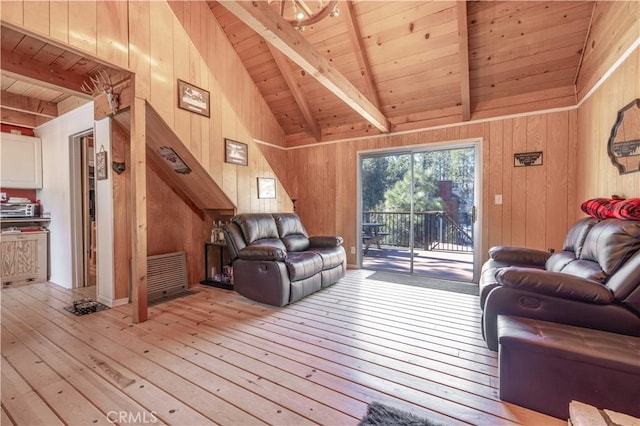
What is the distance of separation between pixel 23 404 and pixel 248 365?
1241mm

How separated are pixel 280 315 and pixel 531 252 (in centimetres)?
272

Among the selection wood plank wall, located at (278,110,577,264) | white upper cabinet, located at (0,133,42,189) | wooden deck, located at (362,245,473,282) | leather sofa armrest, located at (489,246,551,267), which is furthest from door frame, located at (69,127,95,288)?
leather sofa armrest, located at (489,246,551,267)

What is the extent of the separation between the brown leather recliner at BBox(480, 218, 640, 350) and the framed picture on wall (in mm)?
3329

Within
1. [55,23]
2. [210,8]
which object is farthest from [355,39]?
[55,23]

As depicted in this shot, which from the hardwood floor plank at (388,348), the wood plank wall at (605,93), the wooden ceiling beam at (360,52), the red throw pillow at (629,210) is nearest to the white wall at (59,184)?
the hardwood floor plank at (388,348)

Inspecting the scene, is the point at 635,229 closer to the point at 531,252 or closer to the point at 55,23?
Answer: the point at 531,252

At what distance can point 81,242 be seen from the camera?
12.4 ft

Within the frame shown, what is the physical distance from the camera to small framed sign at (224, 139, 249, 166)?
366cm

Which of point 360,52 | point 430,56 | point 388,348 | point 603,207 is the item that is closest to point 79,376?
point 388,348

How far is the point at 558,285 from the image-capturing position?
1675mm

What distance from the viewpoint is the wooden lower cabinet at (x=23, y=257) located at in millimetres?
3752

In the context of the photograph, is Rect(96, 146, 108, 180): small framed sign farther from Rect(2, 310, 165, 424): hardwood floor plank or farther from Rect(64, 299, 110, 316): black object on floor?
Rect(2, 310, 165, 424): hardwood floor plank

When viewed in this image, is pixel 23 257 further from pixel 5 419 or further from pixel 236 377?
pixel 236 377

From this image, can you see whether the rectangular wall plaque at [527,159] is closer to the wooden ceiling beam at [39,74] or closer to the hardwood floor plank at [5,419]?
the hardwood floor plank at [5,419]
